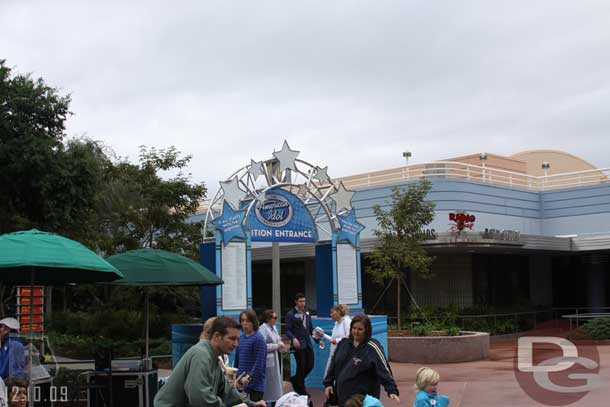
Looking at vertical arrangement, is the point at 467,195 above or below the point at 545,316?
above

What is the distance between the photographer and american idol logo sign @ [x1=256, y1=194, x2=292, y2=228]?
47.2ft

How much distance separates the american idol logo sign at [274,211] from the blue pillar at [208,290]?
1.10m

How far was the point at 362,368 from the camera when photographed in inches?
269

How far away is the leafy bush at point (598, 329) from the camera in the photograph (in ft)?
72.9

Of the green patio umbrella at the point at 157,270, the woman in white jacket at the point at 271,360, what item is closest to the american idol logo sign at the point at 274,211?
the green patio umbrella at the point at 157,270

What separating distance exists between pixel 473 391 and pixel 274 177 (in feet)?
18.3

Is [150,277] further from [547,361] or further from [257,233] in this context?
[547,361]

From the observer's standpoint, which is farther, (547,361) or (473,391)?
(547,361)

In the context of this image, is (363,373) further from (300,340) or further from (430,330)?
(430,330)

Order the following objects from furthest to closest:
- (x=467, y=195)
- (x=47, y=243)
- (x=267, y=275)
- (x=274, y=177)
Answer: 1. (x=267, y=275)
2. (x=467, y=195)
3. (x=274, y=177)
4. (x=47, y=243)

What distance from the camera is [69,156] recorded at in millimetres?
21828

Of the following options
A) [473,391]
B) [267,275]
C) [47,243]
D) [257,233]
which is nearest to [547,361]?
[473,391]

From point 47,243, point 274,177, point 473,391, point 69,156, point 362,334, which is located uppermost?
point 69,156

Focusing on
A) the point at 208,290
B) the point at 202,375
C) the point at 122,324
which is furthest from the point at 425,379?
the point at 122,324
